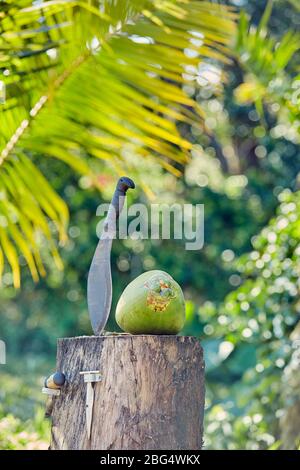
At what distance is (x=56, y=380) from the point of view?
284 centimetres

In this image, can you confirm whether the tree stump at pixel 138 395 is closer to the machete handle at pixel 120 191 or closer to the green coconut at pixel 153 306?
the green coconut at pixel 153 306

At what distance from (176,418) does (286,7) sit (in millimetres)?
6555

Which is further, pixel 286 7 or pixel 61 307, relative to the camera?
pixel 61 307

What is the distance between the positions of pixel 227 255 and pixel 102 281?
5595mm

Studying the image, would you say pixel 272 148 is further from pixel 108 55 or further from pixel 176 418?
pixel 176 418

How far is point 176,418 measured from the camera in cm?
277

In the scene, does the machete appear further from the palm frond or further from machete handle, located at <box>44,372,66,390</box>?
the palm frond

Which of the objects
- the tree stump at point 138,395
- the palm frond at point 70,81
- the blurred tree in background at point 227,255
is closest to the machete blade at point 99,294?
the tree stump at point 138,395

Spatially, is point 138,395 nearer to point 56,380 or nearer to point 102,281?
point 56,380

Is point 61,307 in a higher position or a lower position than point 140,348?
lower

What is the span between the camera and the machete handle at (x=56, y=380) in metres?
2.84

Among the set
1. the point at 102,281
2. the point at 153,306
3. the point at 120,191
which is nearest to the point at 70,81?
the point at 120,191

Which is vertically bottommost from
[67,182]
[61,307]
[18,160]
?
[61,307]

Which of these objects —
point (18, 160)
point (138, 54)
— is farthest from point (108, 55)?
point (18, 160)
